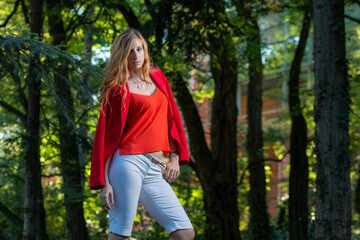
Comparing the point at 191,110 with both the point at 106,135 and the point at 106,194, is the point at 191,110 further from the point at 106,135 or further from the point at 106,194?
the point at 106,194

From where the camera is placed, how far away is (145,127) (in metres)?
3.29

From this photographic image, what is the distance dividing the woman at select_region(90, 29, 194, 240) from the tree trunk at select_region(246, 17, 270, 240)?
661 cm

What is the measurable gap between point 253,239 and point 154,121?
9.32 m

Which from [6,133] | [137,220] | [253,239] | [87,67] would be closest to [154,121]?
[87,67]

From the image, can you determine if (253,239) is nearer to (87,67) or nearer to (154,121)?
(87,67)

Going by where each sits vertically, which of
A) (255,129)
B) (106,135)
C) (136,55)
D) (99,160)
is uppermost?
(136,55)

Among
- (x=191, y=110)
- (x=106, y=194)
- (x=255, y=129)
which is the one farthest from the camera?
(x=255, y=129)

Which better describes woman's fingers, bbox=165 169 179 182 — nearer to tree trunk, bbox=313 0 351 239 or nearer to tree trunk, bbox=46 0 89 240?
tree trunk, bbox=313 0 351 239

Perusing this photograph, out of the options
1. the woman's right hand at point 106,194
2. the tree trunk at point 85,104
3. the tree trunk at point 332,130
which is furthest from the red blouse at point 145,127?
the tree trunk at point 332,130

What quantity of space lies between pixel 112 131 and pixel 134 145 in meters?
0.19

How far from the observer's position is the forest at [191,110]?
249 inches

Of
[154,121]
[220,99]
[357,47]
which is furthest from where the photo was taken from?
[357,47]

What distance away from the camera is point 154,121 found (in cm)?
332

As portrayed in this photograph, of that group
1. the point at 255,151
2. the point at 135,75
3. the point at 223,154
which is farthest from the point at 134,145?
the point at 255,151
